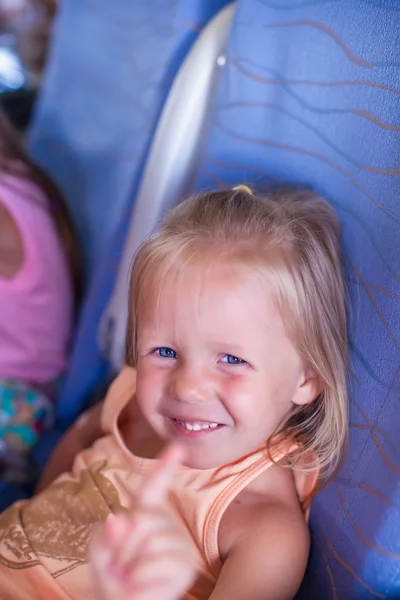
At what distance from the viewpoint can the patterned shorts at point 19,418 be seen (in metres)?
1.20

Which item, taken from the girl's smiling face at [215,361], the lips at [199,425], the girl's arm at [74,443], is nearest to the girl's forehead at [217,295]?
the girl's smiling face at [215,361]

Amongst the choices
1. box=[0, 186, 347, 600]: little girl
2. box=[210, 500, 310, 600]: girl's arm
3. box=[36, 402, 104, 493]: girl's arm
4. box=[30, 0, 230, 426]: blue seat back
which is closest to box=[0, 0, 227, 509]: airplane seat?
box=[30, 0, 230, 426]: blue seat back

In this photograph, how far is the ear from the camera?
0.72m

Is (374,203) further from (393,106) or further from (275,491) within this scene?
(275,491)

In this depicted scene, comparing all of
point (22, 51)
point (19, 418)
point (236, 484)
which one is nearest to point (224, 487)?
point (236, 484)

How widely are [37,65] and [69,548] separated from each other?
1.64 metres

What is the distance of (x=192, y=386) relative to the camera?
0.67 meters

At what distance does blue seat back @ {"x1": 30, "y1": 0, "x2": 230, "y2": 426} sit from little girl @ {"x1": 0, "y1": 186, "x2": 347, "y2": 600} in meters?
0.45

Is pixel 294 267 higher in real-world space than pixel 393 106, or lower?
lower

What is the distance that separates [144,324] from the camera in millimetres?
717

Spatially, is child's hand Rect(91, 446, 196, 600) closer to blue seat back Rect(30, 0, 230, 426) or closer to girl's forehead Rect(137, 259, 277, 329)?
girl's forehead Rect(137, 259, 277, 329)

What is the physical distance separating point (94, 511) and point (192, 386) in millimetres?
269

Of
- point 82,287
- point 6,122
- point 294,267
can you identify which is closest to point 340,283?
point 294,267

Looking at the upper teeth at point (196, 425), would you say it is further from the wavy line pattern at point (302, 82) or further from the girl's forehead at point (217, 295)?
the wavy line pattern at point (302, 82)
